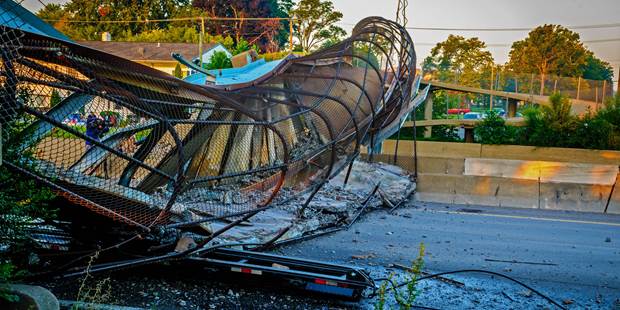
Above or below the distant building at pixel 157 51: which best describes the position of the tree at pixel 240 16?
above

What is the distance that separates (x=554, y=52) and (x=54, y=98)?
153 feet

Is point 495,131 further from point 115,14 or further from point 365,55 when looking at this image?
point 115,14

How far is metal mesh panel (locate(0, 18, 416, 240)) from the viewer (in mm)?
4066

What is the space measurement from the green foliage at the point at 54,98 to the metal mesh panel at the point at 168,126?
0.01 m

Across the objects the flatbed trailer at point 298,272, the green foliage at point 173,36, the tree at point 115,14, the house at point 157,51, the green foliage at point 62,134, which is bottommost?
the flatbed trailer at point 298,272

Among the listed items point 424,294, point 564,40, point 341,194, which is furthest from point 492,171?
point 564,40

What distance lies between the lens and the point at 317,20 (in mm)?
50969

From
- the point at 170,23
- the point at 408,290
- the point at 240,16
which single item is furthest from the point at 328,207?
the point at 170,23

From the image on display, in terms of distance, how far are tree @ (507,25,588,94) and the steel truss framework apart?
39.4m

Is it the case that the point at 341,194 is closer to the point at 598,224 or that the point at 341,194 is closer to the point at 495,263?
the point at 495,263

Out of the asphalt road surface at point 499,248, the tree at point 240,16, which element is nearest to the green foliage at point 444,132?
the asphalt road surface at point 499,248

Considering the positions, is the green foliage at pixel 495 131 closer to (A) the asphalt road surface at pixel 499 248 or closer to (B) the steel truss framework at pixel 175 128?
(A) the asphalt road surface at pixel 499 248

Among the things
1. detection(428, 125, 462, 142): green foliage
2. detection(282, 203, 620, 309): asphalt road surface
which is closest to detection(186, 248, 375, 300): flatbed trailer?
detection(282, 203, 620, 309): asphalt road surface

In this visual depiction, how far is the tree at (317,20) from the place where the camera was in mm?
50281
